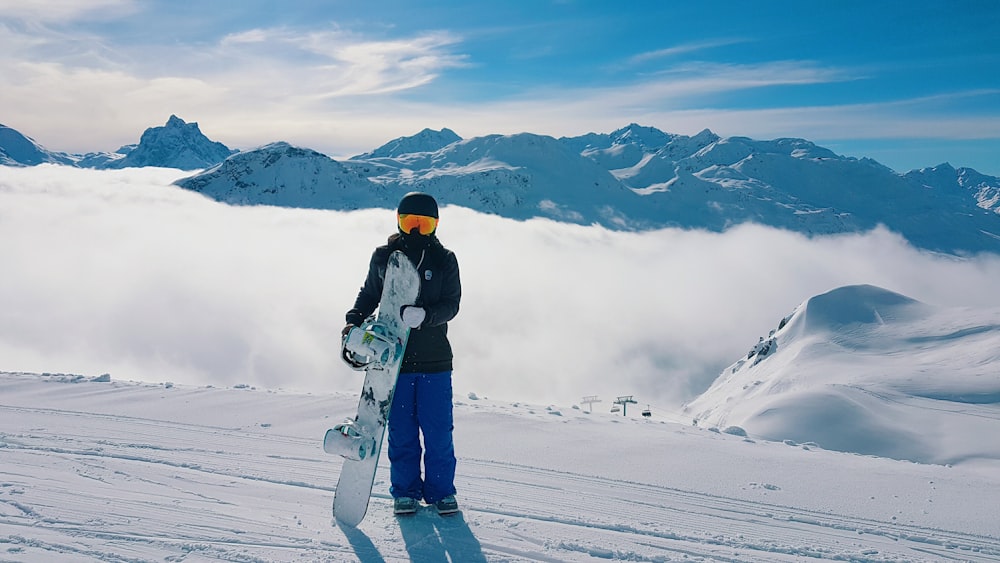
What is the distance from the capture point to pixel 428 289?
158 inches

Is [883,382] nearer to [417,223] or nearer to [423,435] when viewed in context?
[423,435]

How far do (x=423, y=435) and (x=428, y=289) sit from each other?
Answer: 1.02 m

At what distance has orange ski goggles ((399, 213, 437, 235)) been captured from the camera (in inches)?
158

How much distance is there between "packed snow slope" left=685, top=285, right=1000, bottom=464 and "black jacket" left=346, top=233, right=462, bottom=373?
384 inches

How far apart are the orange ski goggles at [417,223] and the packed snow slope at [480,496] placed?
6.32ft

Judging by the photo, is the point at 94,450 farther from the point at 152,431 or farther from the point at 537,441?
the point at 537,441

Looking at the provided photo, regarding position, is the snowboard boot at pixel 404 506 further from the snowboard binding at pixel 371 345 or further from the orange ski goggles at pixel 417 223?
the orange ski goggles at pixel 417 223

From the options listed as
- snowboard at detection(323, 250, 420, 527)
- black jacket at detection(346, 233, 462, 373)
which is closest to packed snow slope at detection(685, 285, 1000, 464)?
black jacket at detection(346, 233, 462, 373)

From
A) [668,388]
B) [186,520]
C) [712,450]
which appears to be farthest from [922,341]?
[668,388]

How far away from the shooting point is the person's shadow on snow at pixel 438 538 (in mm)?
3480

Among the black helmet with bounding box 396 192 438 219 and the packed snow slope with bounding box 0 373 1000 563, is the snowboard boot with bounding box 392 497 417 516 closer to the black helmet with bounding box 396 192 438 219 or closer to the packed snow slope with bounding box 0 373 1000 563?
the packed snow slope with bounding box 0 373 1000 563

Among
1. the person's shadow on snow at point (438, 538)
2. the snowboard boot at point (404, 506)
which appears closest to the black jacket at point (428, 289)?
the snowboard boot at point (404, 506)

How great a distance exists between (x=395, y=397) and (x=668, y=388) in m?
198

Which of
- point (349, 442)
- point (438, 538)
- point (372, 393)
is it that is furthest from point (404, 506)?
point (372, 393)
